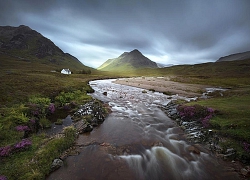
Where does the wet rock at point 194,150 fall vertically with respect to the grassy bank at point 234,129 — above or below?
below

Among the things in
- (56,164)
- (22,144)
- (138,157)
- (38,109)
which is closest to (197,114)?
(138,157)

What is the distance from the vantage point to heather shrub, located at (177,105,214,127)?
16.3 m

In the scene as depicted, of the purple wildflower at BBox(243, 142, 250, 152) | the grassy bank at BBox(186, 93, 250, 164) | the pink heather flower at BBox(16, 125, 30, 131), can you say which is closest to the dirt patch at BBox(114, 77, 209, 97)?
the grassy bank at BBox(186, 93, 250, 164)

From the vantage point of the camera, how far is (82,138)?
13367 mm

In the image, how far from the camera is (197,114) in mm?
17594

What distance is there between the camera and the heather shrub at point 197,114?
16294 millimetres

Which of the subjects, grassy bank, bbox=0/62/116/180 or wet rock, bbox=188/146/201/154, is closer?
grassy bank, bbox=0/62/116/180

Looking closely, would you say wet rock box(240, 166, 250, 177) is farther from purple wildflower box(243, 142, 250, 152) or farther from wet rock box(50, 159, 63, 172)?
wet rock box(50, 159, 63, 172)

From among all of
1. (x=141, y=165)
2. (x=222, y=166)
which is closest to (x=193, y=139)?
(x=222, y=166)

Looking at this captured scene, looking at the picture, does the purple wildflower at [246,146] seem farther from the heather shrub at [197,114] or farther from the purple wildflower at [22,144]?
the purple wildflower at [22,144]

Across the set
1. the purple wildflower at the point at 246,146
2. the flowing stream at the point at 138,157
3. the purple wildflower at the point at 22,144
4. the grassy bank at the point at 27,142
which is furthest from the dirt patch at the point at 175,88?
the purple wildflower at the point at 22,144

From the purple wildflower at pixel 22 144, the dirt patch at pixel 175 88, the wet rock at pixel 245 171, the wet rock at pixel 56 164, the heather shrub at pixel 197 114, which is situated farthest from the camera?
the dirt patch at pixel 175 88

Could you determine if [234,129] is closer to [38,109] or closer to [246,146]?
[246,146]

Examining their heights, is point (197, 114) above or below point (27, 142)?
above
